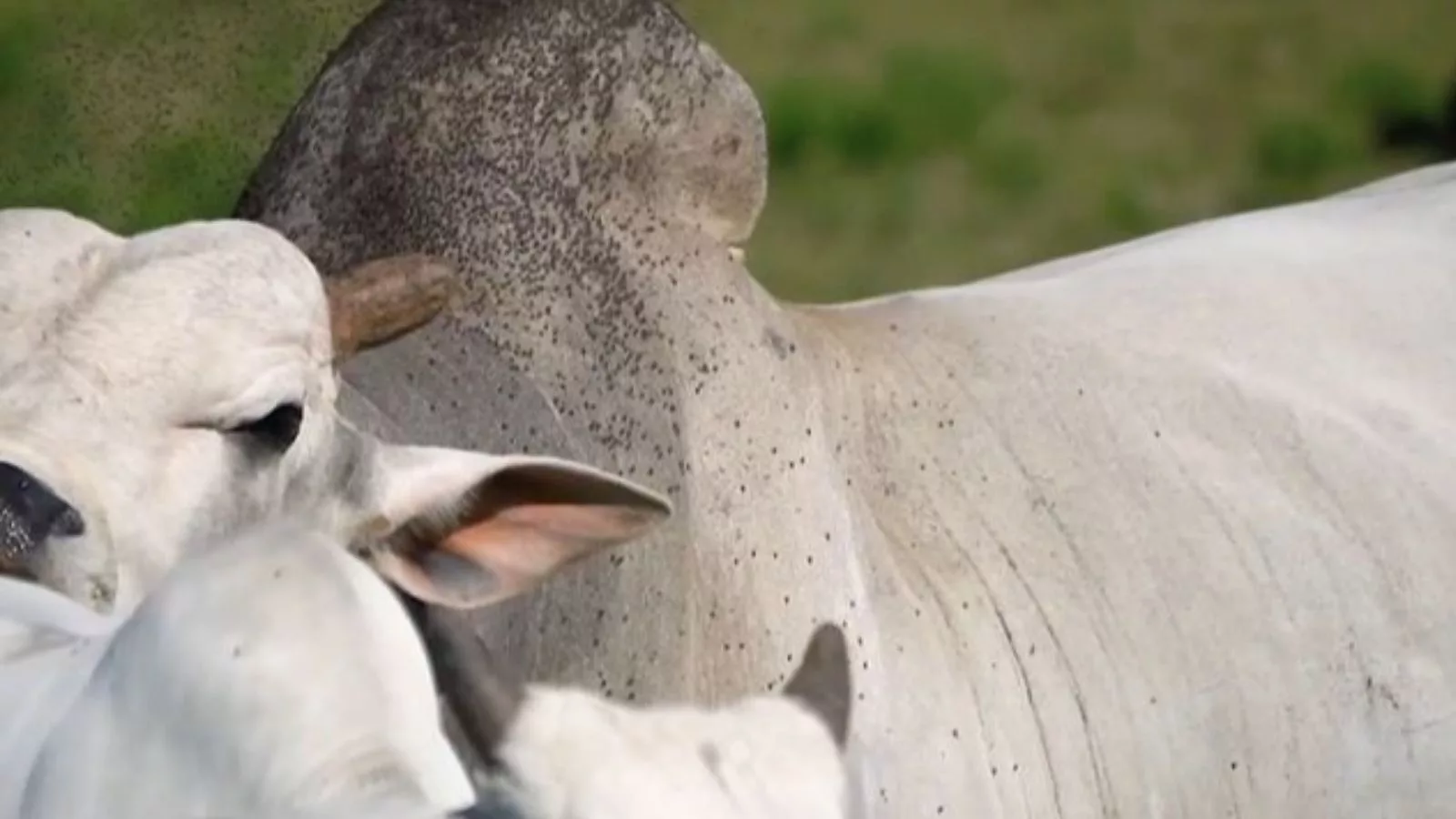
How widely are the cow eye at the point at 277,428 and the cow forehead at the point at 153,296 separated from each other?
0.05 m

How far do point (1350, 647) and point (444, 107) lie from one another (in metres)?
1.06

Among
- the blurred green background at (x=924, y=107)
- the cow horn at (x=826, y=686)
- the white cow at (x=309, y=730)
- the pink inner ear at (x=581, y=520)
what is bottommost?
the white cow at (x=309, y=730)

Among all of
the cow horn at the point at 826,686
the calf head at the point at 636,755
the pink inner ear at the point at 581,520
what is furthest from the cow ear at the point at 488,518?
the calf head at the point at 636,755

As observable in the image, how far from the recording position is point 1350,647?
3.04 metres

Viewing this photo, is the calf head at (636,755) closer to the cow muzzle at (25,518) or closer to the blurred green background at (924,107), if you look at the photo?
the cow muzzle at (25,518)

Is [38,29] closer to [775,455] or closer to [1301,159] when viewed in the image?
[1301,159]

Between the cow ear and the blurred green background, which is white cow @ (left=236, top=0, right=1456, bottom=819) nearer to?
the cow ear

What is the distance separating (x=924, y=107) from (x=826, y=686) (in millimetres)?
5931

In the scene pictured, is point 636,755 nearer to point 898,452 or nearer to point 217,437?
point 217,437

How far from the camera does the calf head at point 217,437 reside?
7.20 ft

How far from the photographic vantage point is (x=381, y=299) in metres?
2.50

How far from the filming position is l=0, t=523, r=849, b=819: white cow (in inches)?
57.5

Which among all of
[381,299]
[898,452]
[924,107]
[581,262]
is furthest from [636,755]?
[924,107]

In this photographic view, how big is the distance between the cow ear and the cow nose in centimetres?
36
